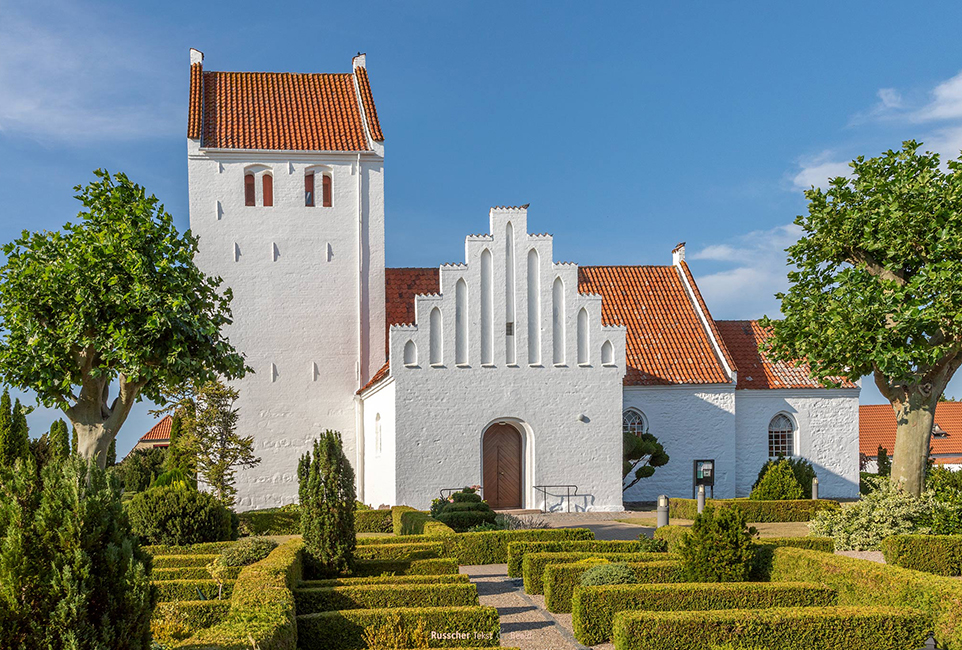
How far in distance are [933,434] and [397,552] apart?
42.1 meters

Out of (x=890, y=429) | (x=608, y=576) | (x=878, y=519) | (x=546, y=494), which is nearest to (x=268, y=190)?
(x=546, y=494)

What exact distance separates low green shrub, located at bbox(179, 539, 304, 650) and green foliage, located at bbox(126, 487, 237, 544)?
5.95 m

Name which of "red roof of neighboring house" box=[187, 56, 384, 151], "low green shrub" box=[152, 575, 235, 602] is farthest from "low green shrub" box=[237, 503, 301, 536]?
"red roof of neighboring house" box=[187, 56, 384, 151]

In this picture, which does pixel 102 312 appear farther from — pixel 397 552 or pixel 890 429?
pixel 890 429

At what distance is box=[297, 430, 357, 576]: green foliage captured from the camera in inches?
500

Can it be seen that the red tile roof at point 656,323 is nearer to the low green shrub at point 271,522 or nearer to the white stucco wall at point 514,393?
the white stucco wall at point 514,393

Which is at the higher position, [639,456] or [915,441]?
[915,441]

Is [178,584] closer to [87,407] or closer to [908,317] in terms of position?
[87,407]

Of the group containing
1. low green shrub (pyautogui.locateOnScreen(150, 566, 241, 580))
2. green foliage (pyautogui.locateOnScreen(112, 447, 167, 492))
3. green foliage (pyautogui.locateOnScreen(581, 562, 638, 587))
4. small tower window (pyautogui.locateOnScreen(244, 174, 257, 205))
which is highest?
small tower window (pyautogui.locateOnScreen(244, 174, 257, 205))

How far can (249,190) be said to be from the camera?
1187 inches

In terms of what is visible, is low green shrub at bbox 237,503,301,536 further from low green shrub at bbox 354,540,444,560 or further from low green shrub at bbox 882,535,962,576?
low green shrub at bbox 882,535,962,576

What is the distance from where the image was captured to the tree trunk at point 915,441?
58.5 feet

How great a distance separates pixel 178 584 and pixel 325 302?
18.4 meters

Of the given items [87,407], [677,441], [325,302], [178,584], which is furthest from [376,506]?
[178,584]
